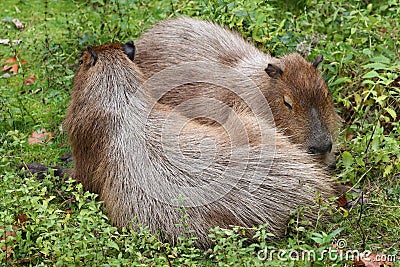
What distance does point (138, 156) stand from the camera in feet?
15.0

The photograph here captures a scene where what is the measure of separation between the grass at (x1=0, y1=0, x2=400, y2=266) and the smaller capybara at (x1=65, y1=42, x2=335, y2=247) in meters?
0.14

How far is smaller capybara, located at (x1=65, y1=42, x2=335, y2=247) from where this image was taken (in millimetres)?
4391

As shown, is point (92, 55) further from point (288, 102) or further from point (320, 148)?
point (320, 148)

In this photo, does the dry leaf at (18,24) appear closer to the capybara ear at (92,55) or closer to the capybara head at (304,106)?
the capybara ear at (92,55)

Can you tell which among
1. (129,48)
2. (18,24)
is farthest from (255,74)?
(18,24)

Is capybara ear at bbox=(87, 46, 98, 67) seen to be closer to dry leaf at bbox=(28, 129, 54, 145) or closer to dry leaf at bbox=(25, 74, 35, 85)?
dry leaf at bbox=(28, 129, 54, 145)

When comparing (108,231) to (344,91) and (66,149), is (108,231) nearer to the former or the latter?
(66,149)

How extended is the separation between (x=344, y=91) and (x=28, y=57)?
326 centimetres

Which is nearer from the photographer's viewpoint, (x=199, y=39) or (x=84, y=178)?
(x=84, y=178)

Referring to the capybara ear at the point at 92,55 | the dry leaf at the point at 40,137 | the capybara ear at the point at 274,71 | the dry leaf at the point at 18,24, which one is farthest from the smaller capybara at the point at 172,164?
the dry leaf at the point at 18,24

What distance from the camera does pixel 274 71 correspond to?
543cm

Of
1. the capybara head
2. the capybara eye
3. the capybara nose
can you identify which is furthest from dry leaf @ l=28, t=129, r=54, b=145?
the capybara nose

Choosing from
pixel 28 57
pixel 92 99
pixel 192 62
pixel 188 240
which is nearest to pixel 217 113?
pixel 192 62

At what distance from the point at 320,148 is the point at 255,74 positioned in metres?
0.98
